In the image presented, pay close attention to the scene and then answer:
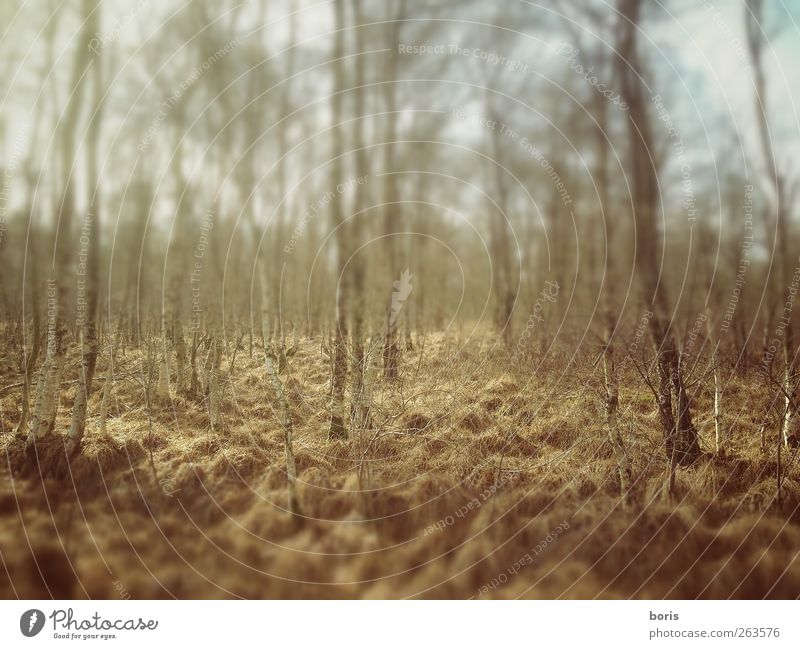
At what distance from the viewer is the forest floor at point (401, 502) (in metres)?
3.75

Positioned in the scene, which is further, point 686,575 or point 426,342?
point 426,342

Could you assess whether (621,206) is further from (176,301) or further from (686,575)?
(176,301)

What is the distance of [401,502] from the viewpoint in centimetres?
404

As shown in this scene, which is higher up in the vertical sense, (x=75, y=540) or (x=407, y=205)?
(x=407, y=205)

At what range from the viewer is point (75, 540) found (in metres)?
3.75

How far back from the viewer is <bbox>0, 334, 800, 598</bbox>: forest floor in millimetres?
3748

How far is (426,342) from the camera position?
4.95m

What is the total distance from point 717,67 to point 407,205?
3.27 meters

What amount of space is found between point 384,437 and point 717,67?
4.85 m
